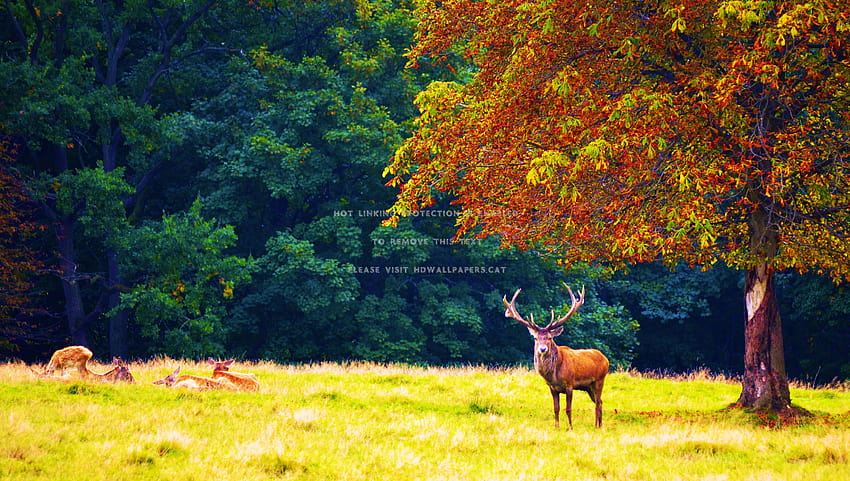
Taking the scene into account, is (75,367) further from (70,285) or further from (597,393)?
(70,285)

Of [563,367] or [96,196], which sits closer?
[563,367]

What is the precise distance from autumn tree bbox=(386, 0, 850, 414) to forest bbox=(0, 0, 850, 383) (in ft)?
35.2

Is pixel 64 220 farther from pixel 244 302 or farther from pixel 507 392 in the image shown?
pixel 507 392

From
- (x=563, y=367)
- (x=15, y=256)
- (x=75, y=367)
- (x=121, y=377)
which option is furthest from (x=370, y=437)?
(x=15, y=256)

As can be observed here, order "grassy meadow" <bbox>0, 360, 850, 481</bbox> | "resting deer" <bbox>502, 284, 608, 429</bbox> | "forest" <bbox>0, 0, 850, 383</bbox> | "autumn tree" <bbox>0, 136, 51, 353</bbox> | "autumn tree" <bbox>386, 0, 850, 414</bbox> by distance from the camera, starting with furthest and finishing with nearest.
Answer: "forest" <bbox>0, 0, 850, 383</bbox>
"autumn tree" <bbox>0, 136, 51, 353</bbox>
"resting deer" <bbox>502, 284, 608, 429</bbox>
"autumn tree" <bbox>386, 0, 850, 414</bbox>
"grassy meadow" <bbox>0, 360, 850, 481</bbox>

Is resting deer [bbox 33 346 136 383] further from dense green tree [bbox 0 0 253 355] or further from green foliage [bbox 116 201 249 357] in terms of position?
dense green tree [bbox 0 0 253 355]

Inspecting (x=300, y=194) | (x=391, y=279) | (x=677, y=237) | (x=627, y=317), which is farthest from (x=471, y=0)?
(x=627, y=317)

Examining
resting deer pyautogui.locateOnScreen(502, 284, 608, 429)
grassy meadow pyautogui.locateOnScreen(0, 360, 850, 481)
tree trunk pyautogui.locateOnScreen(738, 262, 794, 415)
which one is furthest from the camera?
tree trunk pyautogui.locateOnScreen(738, 262, 794, 415)

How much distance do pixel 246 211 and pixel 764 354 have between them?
19.5 metres

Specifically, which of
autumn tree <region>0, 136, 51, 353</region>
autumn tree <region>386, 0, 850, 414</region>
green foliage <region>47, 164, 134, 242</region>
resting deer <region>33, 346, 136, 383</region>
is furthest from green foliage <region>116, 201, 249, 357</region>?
autumn tree <region>386, 0, 850, 414</region>

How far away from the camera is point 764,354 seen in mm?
15164

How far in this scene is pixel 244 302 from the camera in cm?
2967

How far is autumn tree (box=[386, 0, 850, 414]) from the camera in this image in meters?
12.6

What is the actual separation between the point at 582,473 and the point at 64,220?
22.5 metres
